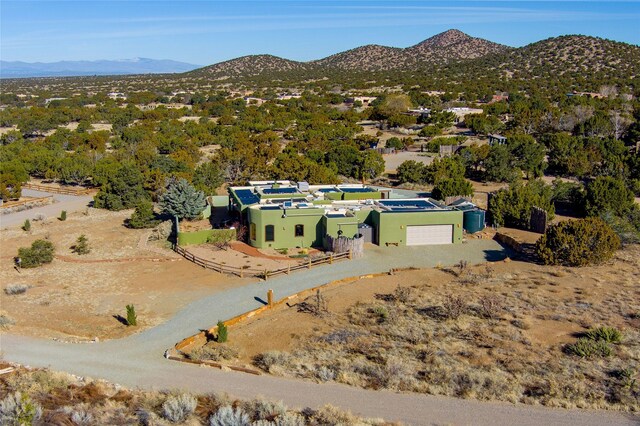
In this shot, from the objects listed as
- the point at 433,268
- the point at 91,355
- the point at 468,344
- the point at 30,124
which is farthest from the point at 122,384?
the point at 30,124

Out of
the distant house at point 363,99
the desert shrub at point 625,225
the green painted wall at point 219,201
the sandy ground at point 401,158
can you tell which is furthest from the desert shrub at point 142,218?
the distant house at point 363,99

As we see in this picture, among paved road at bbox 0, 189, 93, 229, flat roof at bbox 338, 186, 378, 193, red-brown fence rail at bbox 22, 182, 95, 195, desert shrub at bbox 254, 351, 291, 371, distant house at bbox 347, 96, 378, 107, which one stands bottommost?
paved road at bbox 0, 189, 93, 229

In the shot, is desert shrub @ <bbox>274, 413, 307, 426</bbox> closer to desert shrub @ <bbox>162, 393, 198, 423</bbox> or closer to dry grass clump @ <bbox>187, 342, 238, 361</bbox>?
desert shrub @ <bbox>162, 393, 198, 423</bbox>

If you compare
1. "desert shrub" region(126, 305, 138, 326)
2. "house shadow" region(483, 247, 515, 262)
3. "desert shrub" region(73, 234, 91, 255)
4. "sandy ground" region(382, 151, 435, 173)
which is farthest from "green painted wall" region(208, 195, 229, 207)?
"sandy ground" region(382, 151, 435, 173)

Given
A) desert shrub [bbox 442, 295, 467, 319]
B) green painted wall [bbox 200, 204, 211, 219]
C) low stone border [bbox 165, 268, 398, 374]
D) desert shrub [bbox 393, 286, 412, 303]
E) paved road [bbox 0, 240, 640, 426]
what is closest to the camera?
paved road [bbox 0, 240, 640, 426]

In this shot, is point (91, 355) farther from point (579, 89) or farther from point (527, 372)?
point (579, 89)

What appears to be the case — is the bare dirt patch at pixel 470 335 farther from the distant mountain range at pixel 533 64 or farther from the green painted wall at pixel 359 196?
the distant mountain range at pixel 533 64
